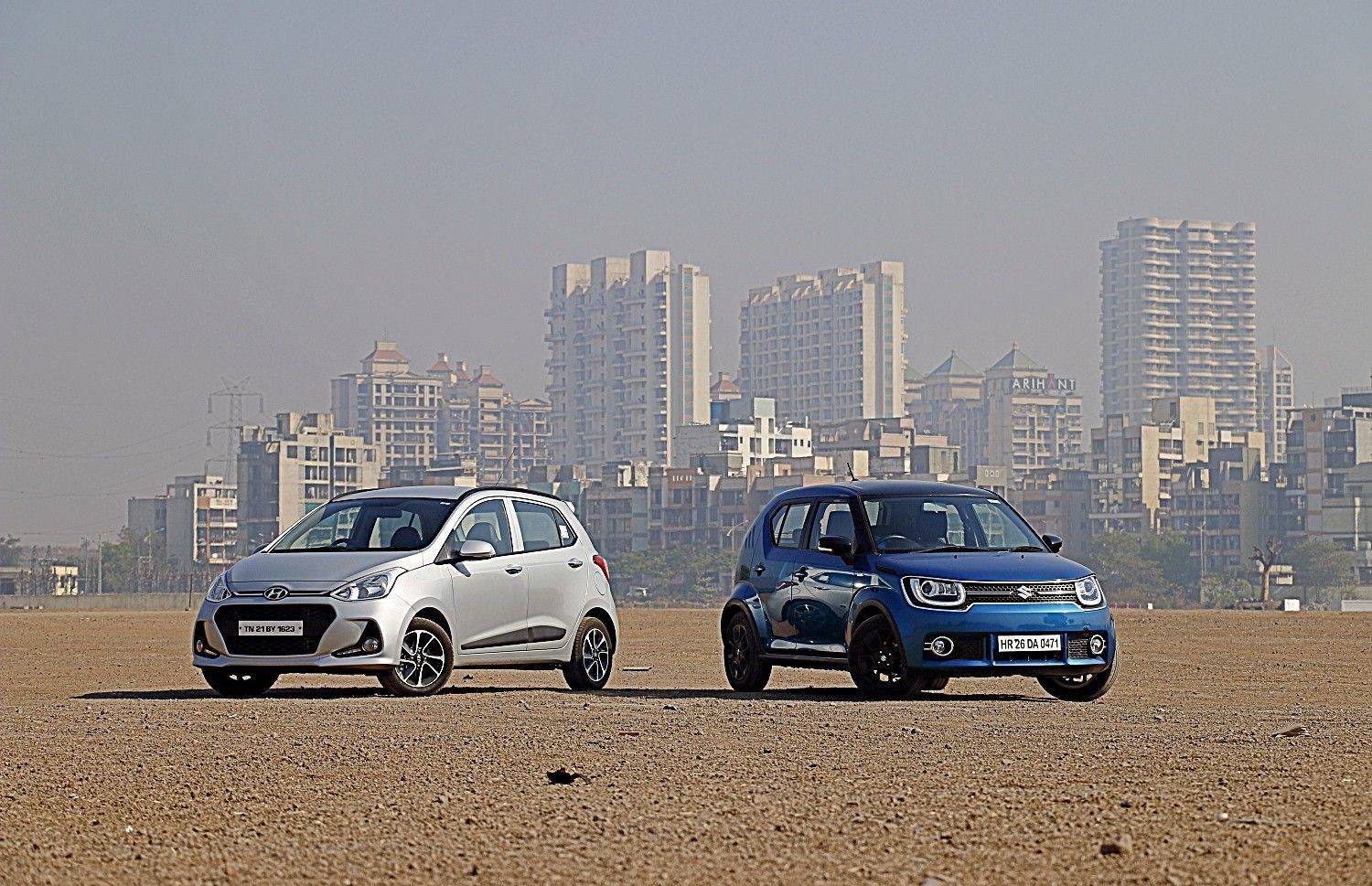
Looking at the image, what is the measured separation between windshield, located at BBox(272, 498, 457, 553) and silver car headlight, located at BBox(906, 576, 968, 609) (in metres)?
3.87

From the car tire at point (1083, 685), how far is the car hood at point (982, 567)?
781mm

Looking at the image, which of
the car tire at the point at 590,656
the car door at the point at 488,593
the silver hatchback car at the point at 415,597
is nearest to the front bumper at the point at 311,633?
the silver hatchback car at the point at 415,597

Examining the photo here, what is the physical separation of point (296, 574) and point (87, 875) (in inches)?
357

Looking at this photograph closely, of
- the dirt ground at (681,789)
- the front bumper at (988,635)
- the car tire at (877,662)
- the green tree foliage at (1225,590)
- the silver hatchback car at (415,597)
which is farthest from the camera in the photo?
the green tree foliage at (1225,590)

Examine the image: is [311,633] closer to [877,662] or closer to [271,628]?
[271,628]

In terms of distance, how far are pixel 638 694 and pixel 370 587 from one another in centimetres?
256

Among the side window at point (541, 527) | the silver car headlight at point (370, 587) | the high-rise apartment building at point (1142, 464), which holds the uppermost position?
the high-rise apartment building at point (1142, 464)

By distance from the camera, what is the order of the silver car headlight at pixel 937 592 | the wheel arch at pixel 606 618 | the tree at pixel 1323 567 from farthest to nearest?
the tree at pixel 1323 567 < the wheel arch at pixel 606 618 < the silver car headlight at pixel 937 592

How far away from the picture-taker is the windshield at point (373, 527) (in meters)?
17.6

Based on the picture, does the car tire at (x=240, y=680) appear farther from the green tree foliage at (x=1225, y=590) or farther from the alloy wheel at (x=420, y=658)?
the green tree foliage at (x=1225, y=590)

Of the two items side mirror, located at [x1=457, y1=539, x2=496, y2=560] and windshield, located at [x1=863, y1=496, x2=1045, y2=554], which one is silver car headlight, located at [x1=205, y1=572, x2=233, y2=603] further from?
windshield, located at [x1=863, y1=496, x2=1045, y2=554]

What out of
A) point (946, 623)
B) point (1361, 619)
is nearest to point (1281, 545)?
point (1361, 619)

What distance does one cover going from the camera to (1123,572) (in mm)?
148500

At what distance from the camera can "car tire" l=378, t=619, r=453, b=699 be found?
16.8m
